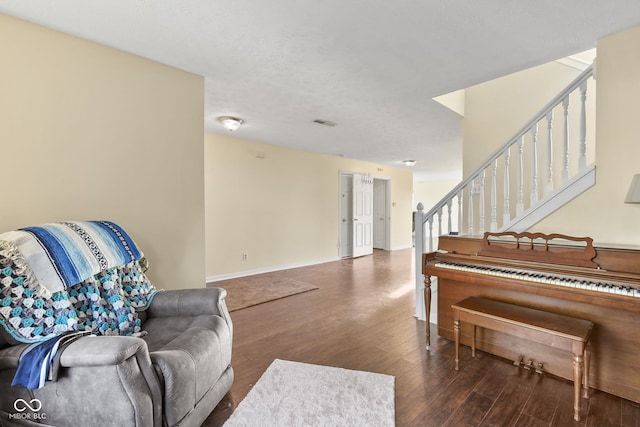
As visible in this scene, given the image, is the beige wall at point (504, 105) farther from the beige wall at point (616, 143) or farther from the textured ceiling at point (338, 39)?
the beige wall at point (616, 143)

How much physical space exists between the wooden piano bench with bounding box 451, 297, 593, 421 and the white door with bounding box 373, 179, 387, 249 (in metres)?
5.68

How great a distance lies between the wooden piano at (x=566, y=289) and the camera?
5.44 feet

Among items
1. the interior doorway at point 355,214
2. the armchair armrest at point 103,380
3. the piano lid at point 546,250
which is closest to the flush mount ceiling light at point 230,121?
the armchair armrest at point 103,380

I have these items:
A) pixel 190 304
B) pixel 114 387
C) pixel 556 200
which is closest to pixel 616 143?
pixel 556 200

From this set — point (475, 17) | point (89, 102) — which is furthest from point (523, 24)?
point (89, 102)

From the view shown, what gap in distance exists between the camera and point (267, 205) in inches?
203

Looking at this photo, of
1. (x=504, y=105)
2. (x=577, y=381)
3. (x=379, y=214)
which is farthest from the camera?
(x=379, y=214)

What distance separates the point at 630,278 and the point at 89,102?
139 inches

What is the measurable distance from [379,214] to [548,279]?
6.12 m

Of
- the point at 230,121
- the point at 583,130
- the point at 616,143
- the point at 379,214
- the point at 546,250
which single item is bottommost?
the point at 546,250

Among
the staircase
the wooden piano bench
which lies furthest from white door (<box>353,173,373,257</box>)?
the wooden piano bench

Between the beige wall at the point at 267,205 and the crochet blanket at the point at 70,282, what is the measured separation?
2665 millimetres

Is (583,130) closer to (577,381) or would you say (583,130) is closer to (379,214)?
(577,381)

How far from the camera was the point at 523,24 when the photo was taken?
1.78m
